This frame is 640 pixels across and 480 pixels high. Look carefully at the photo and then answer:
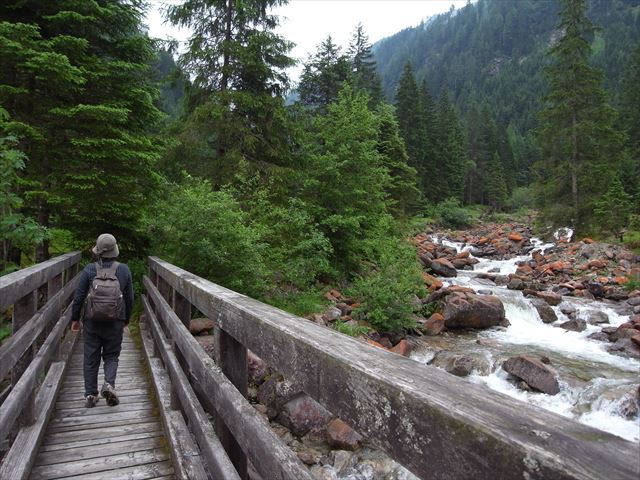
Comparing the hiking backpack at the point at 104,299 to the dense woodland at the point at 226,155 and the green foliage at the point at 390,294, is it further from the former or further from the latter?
the green foliage at the point at 390,294

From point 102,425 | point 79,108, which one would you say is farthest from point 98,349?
point 79,108

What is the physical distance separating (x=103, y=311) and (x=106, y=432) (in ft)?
3.95

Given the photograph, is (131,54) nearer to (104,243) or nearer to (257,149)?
(257,149)

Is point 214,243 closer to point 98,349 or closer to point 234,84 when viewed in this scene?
point 98,349

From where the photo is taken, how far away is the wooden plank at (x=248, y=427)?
1536mm

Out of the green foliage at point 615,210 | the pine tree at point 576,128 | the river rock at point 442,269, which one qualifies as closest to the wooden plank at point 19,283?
the river rock at point 442,269

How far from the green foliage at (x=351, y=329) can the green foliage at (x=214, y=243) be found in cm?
226

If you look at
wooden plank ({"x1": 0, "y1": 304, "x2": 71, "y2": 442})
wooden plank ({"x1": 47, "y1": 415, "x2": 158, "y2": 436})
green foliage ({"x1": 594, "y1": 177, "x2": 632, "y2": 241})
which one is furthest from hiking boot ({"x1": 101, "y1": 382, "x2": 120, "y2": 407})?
green foliage ({"x1": 594, "y1": 177, "x2": 632, "y2": 241})

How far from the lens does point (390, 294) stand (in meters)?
11.9

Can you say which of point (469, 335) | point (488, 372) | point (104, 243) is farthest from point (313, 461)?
point (469, 335)

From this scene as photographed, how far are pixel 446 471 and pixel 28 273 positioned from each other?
4.02m

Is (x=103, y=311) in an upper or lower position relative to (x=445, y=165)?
lower

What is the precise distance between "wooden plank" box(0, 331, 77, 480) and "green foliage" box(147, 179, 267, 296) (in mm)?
4171

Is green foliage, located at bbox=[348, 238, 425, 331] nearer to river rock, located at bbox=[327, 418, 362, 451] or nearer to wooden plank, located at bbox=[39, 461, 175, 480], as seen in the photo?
river rock, located at bbox=[327, 418, 362, 451]
